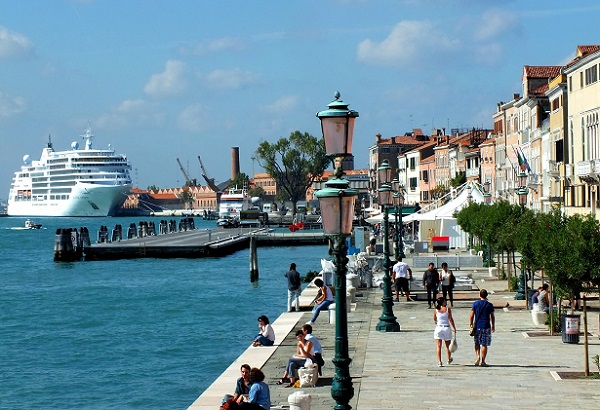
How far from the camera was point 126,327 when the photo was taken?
40.2m

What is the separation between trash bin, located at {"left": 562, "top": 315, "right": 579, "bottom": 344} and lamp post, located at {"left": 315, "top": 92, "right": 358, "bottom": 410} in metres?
10.4

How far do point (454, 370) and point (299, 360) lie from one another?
292 centimetres

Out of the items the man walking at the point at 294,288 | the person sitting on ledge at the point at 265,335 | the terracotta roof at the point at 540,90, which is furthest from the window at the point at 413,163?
the person sitting on ledge at the point at 265,335

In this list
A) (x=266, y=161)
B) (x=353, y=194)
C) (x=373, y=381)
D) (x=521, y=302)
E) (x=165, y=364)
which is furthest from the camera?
(x=266, y=161)

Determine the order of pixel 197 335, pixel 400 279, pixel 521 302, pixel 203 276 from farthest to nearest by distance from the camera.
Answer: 1. pixel 203 276
2. pixel 197 335
3. pixel 400 279
4. pixel 521 302

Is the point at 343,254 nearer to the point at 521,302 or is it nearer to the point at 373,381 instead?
the point at 373,381

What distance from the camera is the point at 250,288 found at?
57344 mm

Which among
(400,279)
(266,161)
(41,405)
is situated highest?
(266,161)

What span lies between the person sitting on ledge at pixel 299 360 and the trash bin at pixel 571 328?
20.1 ft

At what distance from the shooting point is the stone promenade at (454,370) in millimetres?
16547

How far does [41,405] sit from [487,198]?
35401mm

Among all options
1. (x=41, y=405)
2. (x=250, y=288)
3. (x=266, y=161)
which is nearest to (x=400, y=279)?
(x=41, y=405)

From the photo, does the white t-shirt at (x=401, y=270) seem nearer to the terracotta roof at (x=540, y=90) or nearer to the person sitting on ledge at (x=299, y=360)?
the person sitting on ledge at (x=299, y=360)

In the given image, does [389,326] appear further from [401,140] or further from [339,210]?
[401,140]
